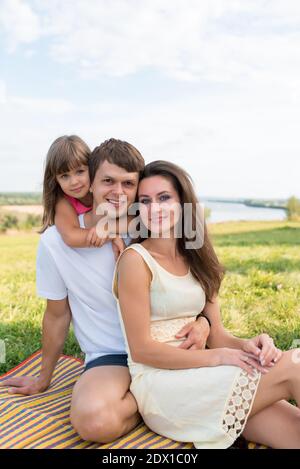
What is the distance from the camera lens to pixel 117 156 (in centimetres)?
272

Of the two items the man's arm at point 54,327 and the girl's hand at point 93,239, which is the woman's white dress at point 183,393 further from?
the man's arm at point 54,327

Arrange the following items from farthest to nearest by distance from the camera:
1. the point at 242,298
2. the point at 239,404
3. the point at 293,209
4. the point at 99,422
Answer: the point at 293,209 < the point at 242,298 < the point at 99,422 < the point at 239,404

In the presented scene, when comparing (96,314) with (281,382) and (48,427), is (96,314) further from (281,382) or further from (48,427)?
(281,382)

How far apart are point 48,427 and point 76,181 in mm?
1202

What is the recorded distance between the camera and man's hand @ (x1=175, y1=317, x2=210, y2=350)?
2.69 m

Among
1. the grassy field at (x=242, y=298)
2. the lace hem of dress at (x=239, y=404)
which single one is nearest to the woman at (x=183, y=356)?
the lace hem of dress at (x=239, y=404)

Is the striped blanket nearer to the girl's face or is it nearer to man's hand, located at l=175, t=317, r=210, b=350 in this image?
man's hand, located at l=175, t=317, r=210, b=350

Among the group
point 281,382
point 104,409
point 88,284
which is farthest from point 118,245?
point 281,382

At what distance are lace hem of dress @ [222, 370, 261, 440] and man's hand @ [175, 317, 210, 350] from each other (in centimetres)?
33

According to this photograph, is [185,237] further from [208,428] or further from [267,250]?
[267,250]

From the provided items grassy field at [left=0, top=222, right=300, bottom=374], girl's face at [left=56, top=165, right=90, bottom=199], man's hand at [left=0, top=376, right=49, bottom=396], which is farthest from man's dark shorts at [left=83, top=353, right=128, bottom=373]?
grassy field at [left=0, top=222, right=300, bottom=374]

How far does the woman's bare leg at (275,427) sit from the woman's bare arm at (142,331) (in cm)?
39

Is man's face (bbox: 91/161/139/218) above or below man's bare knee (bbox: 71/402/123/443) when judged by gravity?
above
